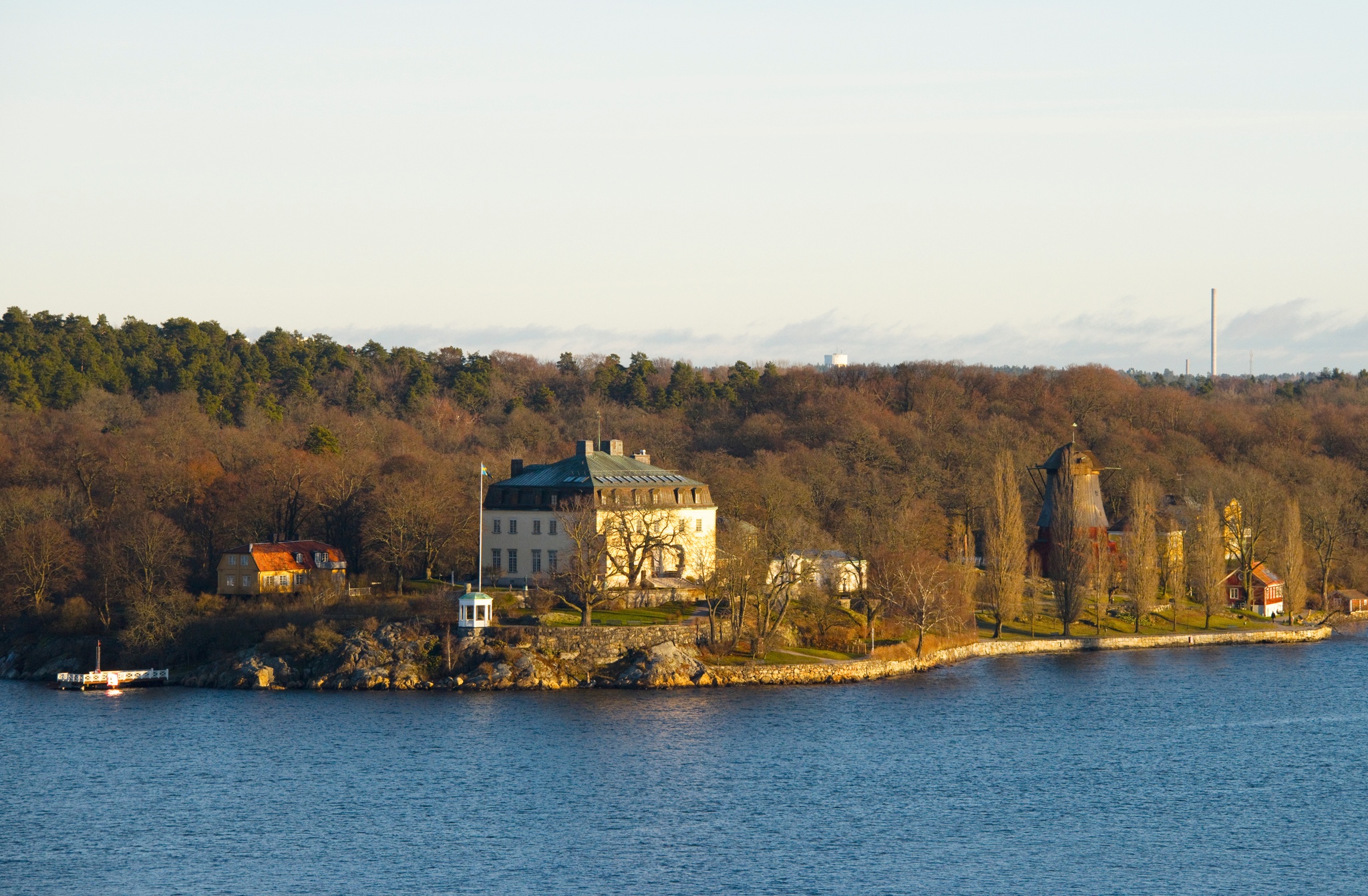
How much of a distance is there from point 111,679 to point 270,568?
10.3 meters

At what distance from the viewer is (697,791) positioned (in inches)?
1731

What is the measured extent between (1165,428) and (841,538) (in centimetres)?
3946

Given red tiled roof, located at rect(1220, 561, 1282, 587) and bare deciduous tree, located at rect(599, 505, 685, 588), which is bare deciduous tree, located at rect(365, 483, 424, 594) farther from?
red tiled roof, located at rect(1220, 561, 1282, 587)

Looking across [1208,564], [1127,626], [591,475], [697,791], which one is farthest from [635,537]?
[1208,564]

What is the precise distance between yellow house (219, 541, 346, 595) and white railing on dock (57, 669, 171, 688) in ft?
24.6

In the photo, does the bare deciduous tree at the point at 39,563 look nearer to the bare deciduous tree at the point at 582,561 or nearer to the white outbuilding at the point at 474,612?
the white outbuilding at the point at 474,612

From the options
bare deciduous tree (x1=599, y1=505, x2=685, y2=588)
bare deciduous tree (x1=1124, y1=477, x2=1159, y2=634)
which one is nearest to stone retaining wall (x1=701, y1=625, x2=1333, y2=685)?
bare deciduous tree (x1=1124, y1=477, x2=1159, y2=634)

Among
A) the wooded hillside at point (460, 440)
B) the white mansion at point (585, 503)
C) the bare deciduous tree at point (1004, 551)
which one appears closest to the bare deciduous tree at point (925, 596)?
the bare deciduous tree at point (1004, 551)

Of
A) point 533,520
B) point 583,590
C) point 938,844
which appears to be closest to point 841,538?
point 533,520

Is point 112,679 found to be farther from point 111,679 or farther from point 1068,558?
point 1068,558

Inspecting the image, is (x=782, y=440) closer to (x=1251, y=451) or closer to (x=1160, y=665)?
(x=1251, y=451)

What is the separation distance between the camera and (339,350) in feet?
420

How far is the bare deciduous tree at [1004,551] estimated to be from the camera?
74812 mm

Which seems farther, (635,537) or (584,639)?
(635,537)
